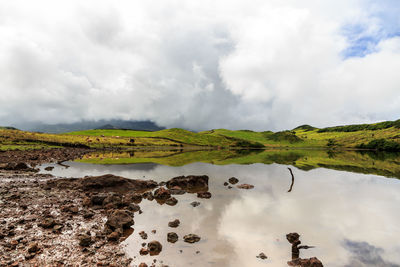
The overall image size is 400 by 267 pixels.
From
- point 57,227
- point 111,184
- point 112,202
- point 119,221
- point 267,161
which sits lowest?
point 57,227

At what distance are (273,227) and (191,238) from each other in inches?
256

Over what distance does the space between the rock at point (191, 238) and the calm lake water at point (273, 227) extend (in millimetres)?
361

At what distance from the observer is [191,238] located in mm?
12406

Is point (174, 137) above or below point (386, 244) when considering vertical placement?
above

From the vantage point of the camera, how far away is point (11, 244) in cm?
1054

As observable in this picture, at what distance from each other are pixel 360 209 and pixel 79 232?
2487 centimetres

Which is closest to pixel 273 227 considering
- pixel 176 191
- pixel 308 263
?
pixel 308 263

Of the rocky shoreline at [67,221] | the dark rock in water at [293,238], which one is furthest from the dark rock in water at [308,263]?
the rocky shoreline at [67,221]

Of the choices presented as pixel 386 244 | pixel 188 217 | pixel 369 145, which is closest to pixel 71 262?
pixel 188 217

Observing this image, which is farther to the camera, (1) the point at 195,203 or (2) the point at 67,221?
(1) the point at 195,203

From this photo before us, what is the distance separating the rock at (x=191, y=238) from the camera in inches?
485

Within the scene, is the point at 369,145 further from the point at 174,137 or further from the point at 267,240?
the point at 267,240

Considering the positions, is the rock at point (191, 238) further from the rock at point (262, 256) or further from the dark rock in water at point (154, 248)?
the rock at point (262, 256)

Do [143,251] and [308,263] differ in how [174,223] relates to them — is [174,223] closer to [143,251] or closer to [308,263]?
[143,251]
